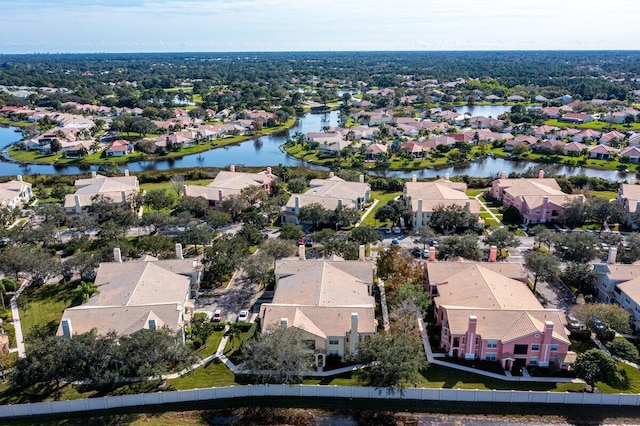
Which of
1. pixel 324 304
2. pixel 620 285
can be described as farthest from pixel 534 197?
pixel 324 304

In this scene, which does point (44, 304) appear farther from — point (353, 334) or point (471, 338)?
point (471, 338)

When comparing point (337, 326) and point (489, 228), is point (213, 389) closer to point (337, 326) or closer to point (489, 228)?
point (337, 326)

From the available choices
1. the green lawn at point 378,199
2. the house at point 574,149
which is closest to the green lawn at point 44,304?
the green lawn at point 378,199

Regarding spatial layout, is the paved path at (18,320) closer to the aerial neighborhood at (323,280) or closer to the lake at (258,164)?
the aerial neighborhood at (323,280)

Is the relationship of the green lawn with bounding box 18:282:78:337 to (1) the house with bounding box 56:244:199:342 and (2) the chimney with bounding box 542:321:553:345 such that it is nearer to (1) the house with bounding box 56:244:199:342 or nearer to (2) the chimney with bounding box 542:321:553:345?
(1) the house with bounding box 56:244:199:342

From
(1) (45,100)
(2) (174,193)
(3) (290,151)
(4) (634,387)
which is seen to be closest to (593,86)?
(3) (290,151)

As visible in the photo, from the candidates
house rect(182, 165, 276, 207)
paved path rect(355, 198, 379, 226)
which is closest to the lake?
paved path rect(355, 198, 379, 226)
